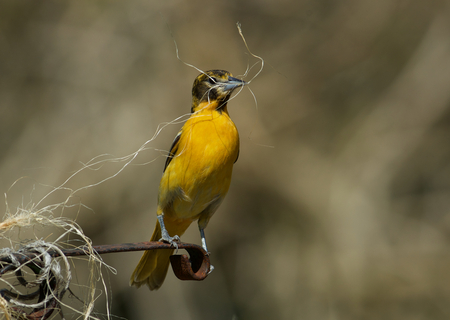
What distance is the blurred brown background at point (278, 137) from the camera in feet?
15.9

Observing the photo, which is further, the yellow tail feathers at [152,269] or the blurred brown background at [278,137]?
the blurred brown background at [278,137]

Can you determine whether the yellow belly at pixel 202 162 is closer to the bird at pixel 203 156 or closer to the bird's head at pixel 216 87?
the bird at pixel 203 156

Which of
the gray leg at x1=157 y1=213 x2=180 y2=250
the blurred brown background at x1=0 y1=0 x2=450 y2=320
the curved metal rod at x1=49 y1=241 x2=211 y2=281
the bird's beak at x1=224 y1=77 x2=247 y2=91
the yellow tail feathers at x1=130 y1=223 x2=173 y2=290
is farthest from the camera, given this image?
the blurred brown background at x1=0 y1=0 x2=450 y2=320

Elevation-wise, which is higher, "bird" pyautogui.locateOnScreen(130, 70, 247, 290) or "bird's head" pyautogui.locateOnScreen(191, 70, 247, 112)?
"bird's head" pyautogui.locateOnScreen(191, 70, 247, 112)

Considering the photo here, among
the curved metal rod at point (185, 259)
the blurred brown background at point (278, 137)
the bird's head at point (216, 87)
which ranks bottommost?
the blurred brown background at point (278, 137)

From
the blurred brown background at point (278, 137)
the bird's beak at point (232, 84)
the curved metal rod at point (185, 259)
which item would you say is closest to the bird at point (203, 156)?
the bird's beak at point (232, 84)

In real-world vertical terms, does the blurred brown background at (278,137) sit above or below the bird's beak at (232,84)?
below

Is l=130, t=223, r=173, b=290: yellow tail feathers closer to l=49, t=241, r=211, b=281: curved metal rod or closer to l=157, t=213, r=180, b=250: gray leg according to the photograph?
l=157, t=213, r=180, b=250: gray leg

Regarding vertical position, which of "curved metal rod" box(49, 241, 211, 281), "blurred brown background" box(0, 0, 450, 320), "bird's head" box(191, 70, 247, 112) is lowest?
"blurred brown background" box(0, 0, 450, 320)

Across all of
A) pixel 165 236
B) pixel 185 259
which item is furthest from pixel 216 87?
pixel 185 259

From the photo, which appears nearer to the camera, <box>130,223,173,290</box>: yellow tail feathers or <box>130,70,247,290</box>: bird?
<box>130,70,247,290</box>: bird

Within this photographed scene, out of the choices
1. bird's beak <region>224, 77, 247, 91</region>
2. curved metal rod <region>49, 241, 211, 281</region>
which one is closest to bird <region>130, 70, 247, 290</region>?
bird's beak <region>224, 77, 247, 91</region>

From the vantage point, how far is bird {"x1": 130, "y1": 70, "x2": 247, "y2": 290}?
2.49 meters

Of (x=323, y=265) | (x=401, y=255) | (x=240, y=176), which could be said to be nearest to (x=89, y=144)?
(x=240, y=176)
